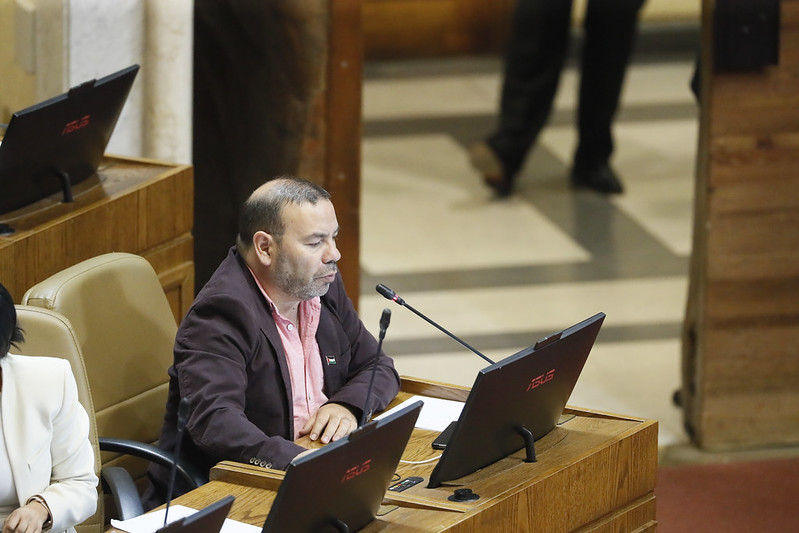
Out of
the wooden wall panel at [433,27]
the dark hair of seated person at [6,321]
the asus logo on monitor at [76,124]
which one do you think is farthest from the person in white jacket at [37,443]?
the wooden wall panel at [433,27]

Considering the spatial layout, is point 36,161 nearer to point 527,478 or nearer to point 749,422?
point 527,478

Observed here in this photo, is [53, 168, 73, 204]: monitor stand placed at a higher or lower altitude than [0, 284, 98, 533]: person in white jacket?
higher

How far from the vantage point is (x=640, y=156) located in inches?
344

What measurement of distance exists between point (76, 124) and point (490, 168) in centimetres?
460

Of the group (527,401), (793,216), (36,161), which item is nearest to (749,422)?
(793,216)

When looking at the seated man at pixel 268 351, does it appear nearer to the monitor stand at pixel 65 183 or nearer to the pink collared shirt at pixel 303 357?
the pink collared shirt at pixel 303 357

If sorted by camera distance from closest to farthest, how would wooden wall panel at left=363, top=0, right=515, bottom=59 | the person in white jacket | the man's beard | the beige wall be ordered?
the person in white jacket → the man's beard → the beige wall → wooden wall panel at left=363, top=0, right=515, bottom=59

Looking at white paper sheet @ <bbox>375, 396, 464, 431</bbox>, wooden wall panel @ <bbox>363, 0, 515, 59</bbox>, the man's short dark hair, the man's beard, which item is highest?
the man's short dark hair

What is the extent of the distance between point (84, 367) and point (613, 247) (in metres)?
4.28

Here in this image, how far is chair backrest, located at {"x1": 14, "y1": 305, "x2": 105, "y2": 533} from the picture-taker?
9.96 ft

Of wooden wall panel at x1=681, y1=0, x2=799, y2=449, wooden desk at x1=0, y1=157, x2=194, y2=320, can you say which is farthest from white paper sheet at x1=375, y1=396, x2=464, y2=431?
wooden wall panel at x1=681, y1=0, x2=799, y2=449

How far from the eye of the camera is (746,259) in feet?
15.8

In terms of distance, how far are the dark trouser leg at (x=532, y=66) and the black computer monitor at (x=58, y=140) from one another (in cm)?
392

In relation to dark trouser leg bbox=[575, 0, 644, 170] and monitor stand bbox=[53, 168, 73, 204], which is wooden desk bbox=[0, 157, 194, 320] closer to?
monitor stand bbox=[53, 168, 73, 204]
